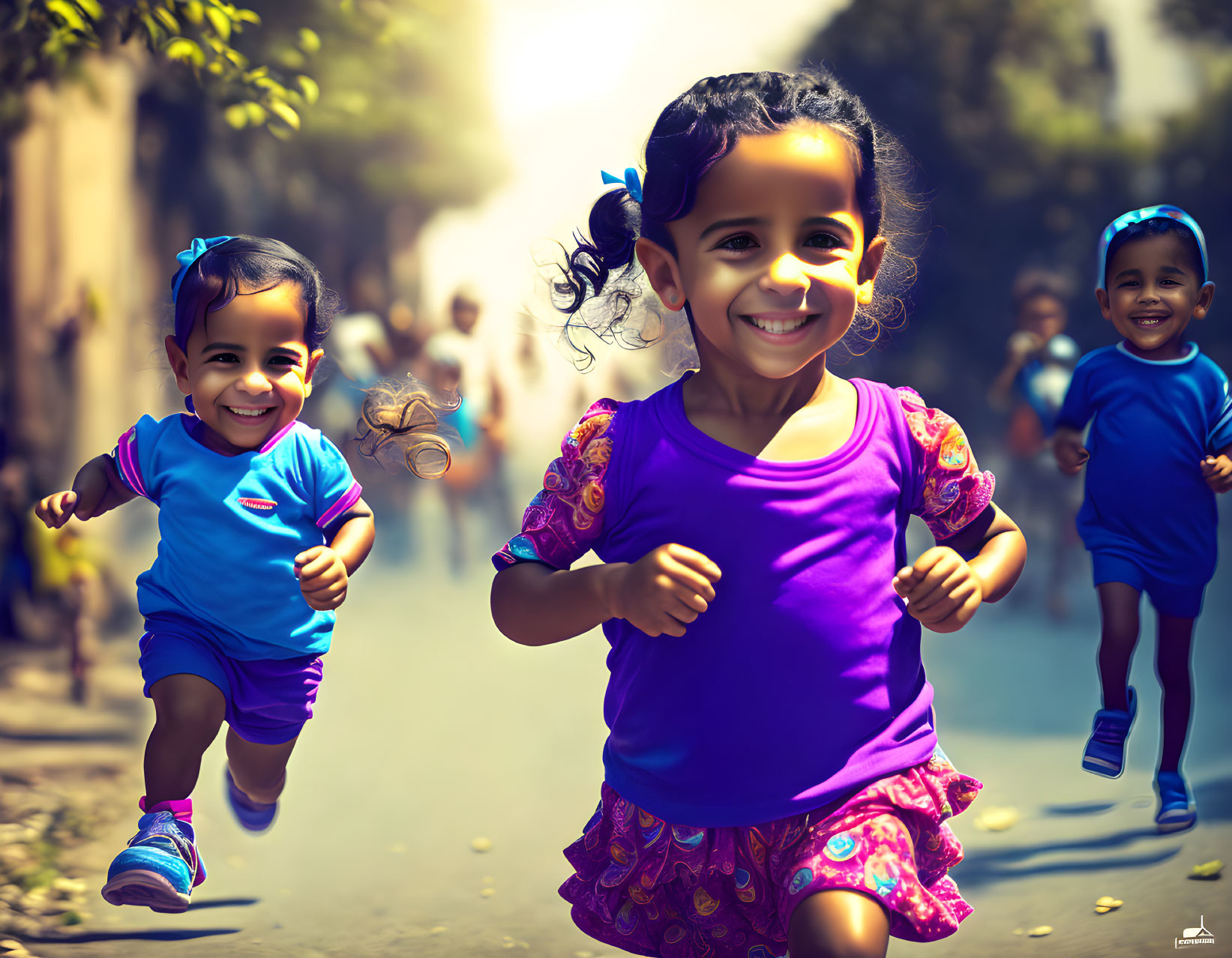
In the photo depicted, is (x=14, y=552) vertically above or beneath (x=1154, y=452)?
above

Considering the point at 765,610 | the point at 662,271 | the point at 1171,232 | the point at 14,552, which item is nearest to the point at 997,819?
the point at 1171,232

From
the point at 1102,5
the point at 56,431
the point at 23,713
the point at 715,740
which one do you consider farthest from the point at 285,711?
the point at 1102,5

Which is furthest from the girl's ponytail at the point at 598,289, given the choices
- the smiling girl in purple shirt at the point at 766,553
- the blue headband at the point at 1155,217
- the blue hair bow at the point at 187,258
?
the blue headband at the point at 1155,217

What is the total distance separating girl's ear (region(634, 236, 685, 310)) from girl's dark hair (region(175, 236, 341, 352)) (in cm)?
66

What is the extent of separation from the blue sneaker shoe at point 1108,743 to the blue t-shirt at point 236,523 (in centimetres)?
180

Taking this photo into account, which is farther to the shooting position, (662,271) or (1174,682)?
(1174,682)

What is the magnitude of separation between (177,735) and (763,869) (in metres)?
1.11

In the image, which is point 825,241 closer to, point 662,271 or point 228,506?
point 662,271

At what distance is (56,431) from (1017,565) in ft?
14.6

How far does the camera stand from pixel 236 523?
2.39 metres

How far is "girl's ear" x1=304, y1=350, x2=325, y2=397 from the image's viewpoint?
2.46m

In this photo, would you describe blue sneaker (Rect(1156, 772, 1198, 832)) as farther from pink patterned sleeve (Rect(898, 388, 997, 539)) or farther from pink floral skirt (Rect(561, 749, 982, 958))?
pink patterned sleeve (Rect(898, 388, 997, 539))

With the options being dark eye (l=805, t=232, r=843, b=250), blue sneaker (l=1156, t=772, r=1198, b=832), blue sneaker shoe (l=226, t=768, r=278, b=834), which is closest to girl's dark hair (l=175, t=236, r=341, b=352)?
dark eye (l=805, t=232, r=843, b=250)

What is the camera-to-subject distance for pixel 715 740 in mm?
2156
